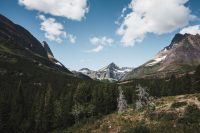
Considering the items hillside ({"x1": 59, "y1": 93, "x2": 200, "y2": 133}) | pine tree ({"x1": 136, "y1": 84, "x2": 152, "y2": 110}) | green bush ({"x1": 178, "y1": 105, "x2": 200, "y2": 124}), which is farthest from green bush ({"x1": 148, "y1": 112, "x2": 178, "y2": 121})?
pine tree ({"x1": 136, "y1": 84, "x2": 152, "y2": 110})

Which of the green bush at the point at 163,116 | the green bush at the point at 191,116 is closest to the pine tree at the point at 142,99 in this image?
the green bush at the point at 163,116

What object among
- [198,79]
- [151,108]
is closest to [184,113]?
[151,108]

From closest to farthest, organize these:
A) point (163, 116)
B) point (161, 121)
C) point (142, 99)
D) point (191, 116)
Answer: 1. point (191, 116)
2. point (161, 121)
3. point (163, 116)
4. point (142, 99)

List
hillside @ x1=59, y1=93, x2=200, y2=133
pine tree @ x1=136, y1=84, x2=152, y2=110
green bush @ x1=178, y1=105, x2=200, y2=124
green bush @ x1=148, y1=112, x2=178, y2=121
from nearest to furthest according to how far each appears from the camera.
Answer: hillside @ x1=59, y1=93, x2=200, y2=133
green bush @ x1=178, y1=105, x2=200, y2=124
green bush @ x1=148, y1=112, x2=178, y2=121
pine tree @ x1=136, y1=84, x2=152, y2=110

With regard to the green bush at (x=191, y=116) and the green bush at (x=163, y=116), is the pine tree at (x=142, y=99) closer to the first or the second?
the green bush at (x=163, y=116)

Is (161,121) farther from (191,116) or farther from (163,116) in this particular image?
(191,116)

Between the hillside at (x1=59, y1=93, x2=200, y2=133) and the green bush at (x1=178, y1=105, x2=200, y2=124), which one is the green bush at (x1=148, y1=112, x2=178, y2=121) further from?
the green bush at (x1=178, y1=105, x2=200, y2=124)

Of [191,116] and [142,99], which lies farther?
[142,99]

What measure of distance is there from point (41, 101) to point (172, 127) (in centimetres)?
6011

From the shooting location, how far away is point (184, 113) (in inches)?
1966

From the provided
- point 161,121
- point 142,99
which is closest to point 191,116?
point 161,121

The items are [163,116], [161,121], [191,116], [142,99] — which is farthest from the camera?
[142,99]

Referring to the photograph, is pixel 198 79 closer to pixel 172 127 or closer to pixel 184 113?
pixel 184 113

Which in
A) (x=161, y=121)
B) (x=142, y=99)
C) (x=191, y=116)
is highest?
(x=142, y=99)
